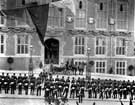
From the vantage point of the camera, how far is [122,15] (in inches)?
1817

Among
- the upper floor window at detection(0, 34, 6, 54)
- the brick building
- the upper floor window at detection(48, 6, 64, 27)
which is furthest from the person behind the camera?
the upper floor window at detection(48, 6, 64, 27)

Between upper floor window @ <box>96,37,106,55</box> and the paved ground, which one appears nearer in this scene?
the paved ground

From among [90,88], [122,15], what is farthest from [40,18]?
[122,15]

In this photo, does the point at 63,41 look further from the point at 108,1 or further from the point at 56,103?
the point at 56,103

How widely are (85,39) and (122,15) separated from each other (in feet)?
22.4

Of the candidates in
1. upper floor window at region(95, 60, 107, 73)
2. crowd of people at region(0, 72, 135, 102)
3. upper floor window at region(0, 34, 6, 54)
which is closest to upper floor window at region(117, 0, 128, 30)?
upper floor window at region(95, 60, 107, 73)

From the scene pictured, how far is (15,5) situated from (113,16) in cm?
1430

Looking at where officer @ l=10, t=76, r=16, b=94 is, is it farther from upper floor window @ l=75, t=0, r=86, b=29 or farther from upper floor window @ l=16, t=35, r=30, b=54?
Result: upper floor window @ l=75, t=0, r=86, b=29

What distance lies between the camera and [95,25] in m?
45.0

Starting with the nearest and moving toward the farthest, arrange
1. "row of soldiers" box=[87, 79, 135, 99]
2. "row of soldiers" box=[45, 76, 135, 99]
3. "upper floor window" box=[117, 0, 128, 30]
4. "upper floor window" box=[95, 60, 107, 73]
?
1. "row of soldiers" box=[45, 76, 135, 99]
2. "row of soldiers" box=[87, 79, 135, 99]
3. "upper floor window" box=[95, 60, 107, 73]
4. "upper floor window" box=[117, 0, 128, 30]

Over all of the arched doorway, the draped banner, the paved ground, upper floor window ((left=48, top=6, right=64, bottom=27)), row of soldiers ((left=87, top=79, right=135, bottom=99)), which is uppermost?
upper floor window ((left=48, top=6, right=64, bottom=27))

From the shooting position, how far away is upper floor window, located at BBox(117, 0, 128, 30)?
45906mm

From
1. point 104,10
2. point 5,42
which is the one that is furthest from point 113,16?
point 5,42

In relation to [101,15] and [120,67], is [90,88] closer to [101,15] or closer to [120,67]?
[120,67]
